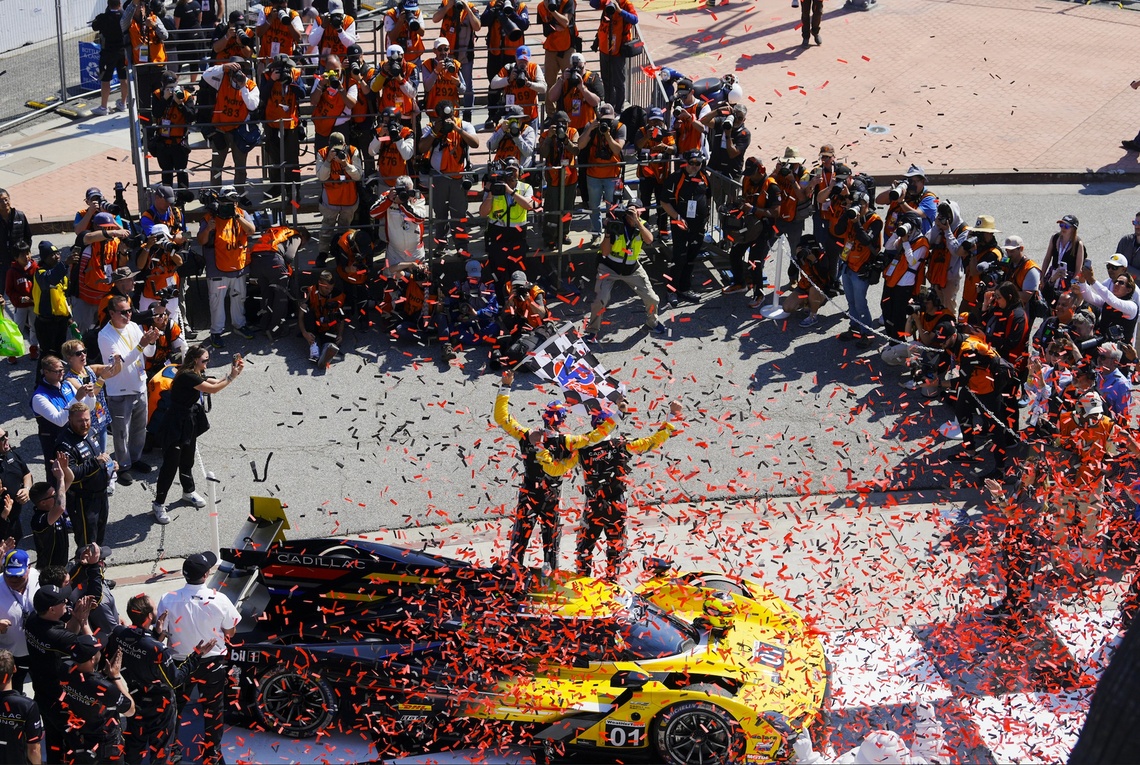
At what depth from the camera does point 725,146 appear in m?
17.6

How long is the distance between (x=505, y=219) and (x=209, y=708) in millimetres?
7693

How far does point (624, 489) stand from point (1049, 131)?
520 inches

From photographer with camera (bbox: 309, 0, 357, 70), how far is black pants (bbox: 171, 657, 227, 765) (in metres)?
10.8

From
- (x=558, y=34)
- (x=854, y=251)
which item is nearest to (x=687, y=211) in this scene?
(x=854, y=251)

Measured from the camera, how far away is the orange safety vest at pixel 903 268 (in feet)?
50.8

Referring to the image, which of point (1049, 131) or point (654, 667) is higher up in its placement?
point (1049, 131)

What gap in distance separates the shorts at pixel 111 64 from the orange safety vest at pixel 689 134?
8491mm

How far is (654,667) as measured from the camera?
32.2ft

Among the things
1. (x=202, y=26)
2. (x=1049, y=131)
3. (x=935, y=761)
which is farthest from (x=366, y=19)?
(x=935, y=761)

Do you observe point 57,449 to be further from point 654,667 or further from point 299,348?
point 654,667

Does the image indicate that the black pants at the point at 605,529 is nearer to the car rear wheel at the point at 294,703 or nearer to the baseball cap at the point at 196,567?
the car rear wheel at the point at 294,703

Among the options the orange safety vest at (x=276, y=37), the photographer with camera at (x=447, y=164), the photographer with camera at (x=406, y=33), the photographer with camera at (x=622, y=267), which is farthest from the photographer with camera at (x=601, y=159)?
the orange safety vest at (x=276, y=37)

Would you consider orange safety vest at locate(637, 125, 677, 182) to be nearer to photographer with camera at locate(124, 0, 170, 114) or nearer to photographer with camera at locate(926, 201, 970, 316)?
photographer with camera at locate(926, 201, 970, 316)

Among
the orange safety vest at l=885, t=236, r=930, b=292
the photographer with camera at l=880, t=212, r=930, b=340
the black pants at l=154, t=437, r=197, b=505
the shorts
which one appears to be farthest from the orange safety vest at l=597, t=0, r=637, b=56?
the black pants at l=154, t=437, r=197, b=505
